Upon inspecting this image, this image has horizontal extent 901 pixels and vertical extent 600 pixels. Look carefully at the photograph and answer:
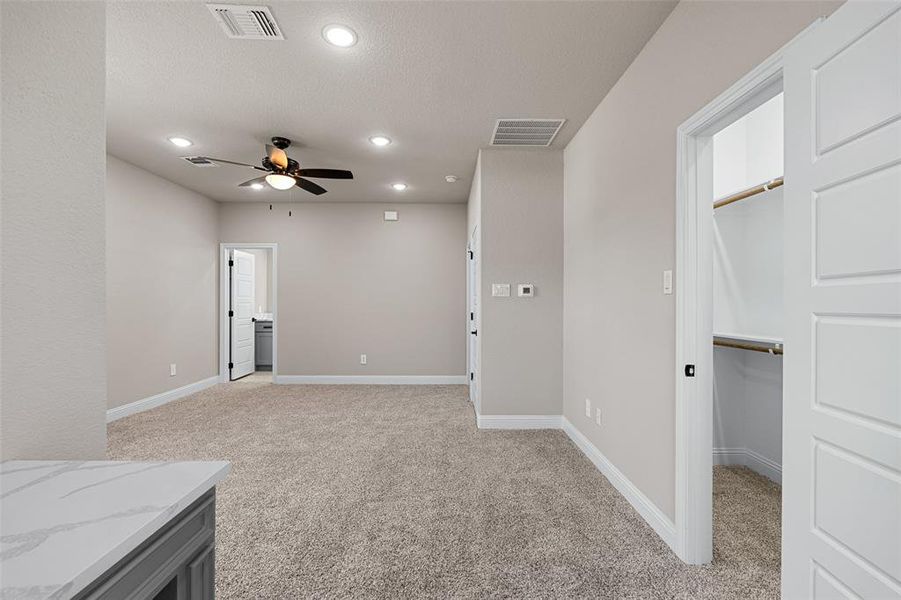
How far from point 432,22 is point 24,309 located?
2.05 meters

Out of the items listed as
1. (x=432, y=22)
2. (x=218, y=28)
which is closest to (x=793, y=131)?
(x=432, y=22)

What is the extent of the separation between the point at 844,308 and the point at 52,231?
204 centimetres

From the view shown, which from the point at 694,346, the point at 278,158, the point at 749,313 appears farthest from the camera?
the point at 278,158

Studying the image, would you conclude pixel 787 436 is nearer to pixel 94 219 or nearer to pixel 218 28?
pixel 94 219

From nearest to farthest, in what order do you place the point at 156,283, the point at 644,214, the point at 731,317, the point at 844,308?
the point at 844,308 < the point at 644,214 < the point at 731,317 < the point at 156,283

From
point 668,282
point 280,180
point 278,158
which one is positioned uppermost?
point 278,158

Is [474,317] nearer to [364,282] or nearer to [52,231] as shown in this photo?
[364,282]

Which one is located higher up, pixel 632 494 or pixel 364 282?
pixel 364 282

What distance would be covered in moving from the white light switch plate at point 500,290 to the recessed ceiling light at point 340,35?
229cm

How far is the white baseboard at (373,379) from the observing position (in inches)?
237

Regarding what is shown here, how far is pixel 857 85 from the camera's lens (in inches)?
39.4

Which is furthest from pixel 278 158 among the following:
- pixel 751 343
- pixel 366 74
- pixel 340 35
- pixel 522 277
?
pixel 751 343

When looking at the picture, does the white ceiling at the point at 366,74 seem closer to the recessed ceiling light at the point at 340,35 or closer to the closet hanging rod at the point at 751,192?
the recessed ceiling light at the point at 340,35

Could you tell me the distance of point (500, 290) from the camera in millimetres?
3879
